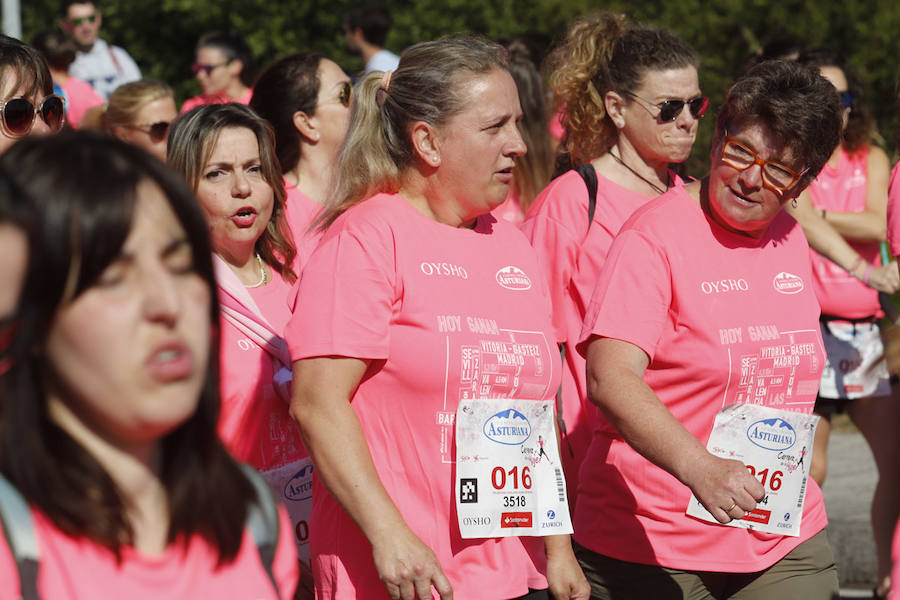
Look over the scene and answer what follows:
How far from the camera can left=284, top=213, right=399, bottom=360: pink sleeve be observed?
A: 3156 mm

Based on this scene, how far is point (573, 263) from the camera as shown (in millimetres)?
4637

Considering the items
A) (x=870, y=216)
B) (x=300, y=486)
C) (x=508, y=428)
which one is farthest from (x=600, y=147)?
(x=870, y=216)

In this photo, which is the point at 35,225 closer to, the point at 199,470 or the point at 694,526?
the point at 199,470

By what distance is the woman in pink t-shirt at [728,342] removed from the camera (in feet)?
12.0

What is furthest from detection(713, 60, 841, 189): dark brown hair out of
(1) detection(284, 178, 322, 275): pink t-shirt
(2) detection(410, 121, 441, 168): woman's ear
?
(1) detection(284, 178, 322, 275): pink t-shirt

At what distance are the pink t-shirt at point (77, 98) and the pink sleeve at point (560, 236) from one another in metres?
4.80

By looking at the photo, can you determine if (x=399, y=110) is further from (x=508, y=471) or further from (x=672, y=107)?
(x=672, y=107)

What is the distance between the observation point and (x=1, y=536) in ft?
5.90

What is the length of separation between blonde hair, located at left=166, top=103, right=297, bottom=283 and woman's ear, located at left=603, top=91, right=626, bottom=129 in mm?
1333

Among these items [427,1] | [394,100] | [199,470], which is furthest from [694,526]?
[427,1]

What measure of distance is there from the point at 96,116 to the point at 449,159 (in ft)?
15.4

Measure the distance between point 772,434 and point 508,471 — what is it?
854 mm

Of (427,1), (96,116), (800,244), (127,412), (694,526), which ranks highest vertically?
(427,1)

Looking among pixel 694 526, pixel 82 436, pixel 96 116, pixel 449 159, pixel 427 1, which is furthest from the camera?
pixel 427 1
